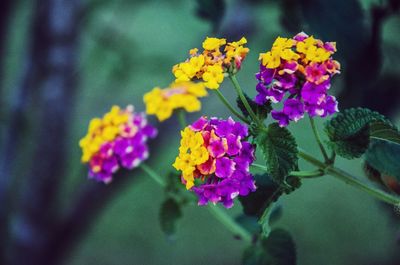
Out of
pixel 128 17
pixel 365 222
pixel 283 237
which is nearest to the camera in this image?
pixel 283 237

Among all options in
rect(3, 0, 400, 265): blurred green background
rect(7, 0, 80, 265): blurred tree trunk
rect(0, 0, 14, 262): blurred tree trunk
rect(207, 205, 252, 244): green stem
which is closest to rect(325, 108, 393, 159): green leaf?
rect(207, 205, 252, 244): green stem

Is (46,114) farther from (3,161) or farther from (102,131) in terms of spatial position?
(102,131)

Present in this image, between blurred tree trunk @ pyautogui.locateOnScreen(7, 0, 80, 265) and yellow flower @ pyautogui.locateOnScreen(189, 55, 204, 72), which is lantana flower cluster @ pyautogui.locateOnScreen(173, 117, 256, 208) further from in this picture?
blurred tree trunk @ pyautogui.locateOnScreen(7, 0, 80, 265)

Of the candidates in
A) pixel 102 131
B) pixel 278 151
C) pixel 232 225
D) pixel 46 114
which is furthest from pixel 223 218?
pixel 46 114

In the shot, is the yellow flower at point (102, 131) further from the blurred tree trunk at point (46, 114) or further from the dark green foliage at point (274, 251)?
the blurred tree trunk at point (46, 114)

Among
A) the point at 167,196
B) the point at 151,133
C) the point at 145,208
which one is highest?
the point at 151,133

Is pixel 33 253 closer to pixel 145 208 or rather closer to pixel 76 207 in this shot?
pixel 76 207

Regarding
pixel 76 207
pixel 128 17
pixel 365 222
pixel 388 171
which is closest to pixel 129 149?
pixel 388 171
